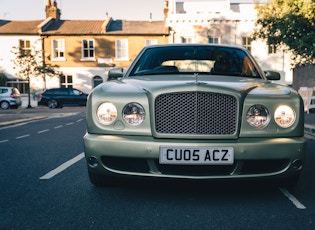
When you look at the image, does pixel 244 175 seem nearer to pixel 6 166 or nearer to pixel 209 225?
pixel 209 225

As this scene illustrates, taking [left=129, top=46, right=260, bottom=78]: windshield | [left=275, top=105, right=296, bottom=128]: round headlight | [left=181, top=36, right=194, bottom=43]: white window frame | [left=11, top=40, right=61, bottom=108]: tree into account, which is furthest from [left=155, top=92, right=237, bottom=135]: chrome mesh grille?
[left=181, top=36, right=194, bottom=43]: white window frame

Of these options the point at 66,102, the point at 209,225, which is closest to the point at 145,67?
the point at 209,225

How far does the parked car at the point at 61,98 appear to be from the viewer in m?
28.6

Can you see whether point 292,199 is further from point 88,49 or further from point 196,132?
point 88,49

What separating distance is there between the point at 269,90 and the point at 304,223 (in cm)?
127

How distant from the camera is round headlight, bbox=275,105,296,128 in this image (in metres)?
3.41

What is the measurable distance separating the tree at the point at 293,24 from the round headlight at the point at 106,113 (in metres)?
13.6

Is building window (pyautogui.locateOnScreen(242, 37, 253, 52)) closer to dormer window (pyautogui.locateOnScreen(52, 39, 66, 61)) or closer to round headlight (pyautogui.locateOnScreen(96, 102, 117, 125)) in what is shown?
dormer window (pyautogui.locateOnScreen(52, 39, 66, 61))

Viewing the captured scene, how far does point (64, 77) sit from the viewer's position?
112 ft

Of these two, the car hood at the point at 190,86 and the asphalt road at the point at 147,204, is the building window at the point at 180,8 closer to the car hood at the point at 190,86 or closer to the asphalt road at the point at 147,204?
the asphalt road at the point at 147,204

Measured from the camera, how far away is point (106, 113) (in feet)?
11.4

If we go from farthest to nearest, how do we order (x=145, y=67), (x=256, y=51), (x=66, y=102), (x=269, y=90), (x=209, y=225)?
1. (x=256, y=51)
2. (x=66, y=102)
3. (x=145, y=67)
4. (x=269, y=90)
5. (x=209, y=225)

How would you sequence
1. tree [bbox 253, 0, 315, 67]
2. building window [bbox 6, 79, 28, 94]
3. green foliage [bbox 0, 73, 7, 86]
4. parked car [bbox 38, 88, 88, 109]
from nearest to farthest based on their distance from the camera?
1. tree [bbox 253, 0, 315, 67]
2. parked car [bbox 38, 88, 88, 109]
3. green foliage [bbox 0, 73, 7, 86]
4. building window [bbox 6, 79, 28, 94]

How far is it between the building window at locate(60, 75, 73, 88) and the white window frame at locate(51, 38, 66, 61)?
1.69m
